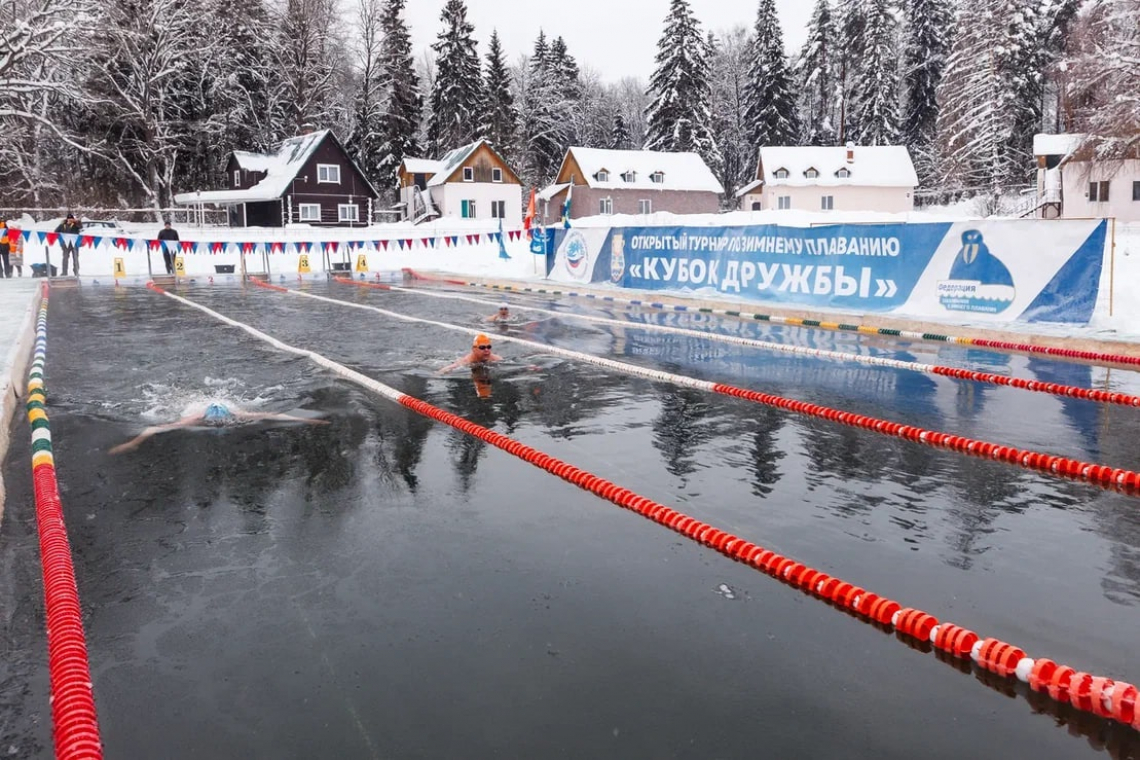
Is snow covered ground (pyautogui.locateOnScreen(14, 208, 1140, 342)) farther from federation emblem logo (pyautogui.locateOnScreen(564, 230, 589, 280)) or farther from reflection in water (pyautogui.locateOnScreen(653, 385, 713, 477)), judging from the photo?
reflection in water (pyautogui.locateOnScreen(653, 385, 713, 477))

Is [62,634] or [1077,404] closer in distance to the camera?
[62,634]

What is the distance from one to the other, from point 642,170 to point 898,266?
165 feet

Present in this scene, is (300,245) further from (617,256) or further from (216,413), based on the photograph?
(216,413)

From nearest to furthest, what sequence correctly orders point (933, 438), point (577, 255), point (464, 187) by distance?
point (933, 438), point (577, 255), point (464, 187)

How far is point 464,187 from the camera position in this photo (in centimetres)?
6284

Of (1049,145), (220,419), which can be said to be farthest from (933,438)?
(1049,145)

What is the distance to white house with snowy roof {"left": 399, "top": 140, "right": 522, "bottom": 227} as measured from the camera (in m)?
62.6

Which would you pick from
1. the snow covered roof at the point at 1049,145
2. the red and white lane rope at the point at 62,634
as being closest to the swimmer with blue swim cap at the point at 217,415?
the red and white lane rope at the point at 62,634

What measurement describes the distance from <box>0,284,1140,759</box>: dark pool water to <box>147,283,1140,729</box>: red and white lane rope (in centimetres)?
9

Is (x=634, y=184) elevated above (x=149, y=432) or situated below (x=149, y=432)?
above

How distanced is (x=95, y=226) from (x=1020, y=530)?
48.7 meters

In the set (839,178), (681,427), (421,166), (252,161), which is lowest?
(681,427)

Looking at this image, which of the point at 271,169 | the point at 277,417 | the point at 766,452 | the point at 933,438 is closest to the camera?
the point at 766,452

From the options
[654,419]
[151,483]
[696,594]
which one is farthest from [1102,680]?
[151,483]
